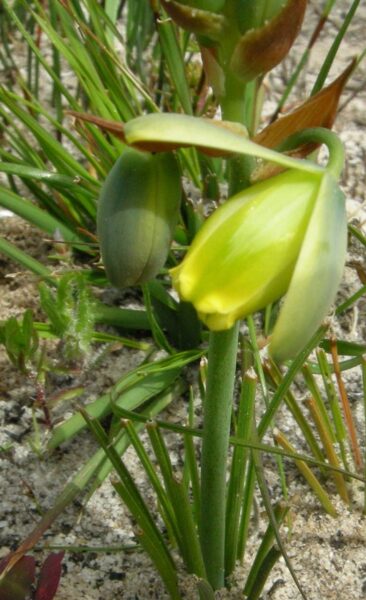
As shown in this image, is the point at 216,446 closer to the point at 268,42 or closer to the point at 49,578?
the point at 49,578

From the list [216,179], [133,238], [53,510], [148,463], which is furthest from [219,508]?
[216,179]

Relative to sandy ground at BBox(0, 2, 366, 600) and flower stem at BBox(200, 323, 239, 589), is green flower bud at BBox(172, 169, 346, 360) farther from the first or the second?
sandy ground at BBox(0, 2, 366, 600)

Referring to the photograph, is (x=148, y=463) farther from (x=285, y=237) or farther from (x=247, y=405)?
(x=285, y=237)

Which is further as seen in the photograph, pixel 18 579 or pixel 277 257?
pixel 18 579

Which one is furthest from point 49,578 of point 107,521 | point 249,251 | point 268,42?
point 268,42

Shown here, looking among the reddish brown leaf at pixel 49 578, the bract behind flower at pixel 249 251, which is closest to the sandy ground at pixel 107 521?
the reddish brown leaf at pixel 49 578
